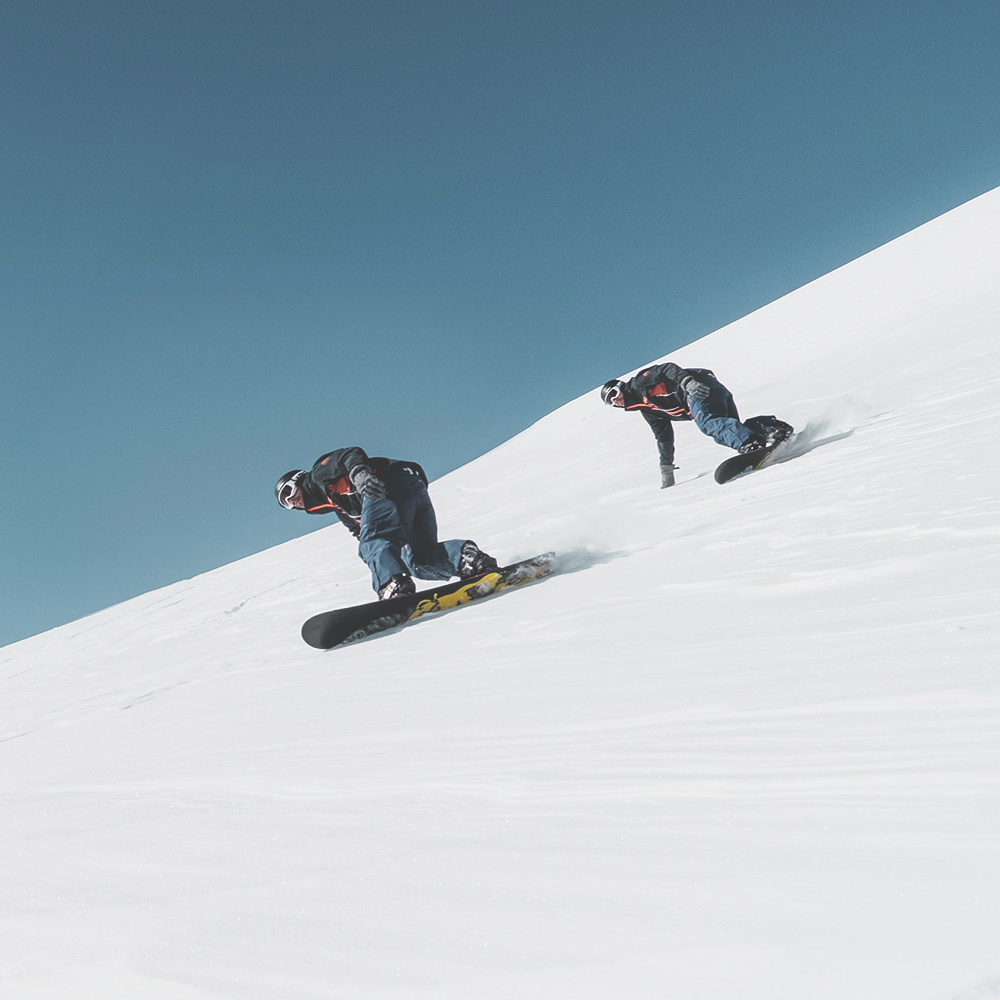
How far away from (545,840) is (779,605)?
1409mm

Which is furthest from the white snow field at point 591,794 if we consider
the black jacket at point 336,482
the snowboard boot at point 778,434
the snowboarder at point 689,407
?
the snowboarder at point 689,407

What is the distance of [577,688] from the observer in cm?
227

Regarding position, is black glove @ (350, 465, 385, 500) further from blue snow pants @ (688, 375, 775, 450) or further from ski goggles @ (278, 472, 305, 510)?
blue snow pants @ (688, 375, 775, 450)

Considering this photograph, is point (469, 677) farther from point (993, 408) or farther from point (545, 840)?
point (993, 408)

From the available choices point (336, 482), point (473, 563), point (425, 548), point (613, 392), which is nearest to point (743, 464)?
point (613, 392)

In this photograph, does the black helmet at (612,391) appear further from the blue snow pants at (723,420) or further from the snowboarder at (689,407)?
the blue snow pants at (723,420)

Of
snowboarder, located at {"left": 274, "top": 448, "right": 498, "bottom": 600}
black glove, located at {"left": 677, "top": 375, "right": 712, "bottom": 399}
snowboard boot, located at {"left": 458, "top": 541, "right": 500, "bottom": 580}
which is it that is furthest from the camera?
black glove, located at {"left": 677, "top": 375, "right": 712, "bottom": 399}

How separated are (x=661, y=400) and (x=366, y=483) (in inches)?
145

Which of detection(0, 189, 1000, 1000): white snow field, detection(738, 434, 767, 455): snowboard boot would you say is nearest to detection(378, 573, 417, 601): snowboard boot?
detection(0, 189, 1000, 1000): white snow field

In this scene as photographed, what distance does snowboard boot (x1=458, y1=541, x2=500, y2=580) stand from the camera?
4.83m

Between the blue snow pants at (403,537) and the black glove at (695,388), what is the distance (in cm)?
273

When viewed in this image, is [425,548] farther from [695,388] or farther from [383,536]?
[695,388]

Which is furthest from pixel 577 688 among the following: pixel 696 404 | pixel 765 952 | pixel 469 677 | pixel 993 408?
pixel 696 404

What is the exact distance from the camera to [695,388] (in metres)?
6.63
